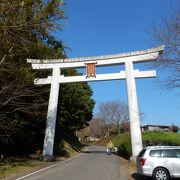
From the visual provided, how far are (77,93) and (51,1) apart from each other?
72.2 ft

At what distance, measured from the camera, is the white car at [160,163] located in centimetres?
1345

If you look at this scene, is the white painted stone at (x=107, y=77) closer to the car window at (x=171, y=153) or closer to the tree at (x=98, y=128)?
the car window at (x=171, y=153)

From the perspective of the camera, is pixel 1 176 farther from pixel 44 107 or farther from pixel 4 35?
pixel 44 107

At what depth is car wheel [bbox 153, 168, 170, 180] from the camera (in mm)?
13415

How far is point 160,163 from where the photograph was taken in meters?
13.6

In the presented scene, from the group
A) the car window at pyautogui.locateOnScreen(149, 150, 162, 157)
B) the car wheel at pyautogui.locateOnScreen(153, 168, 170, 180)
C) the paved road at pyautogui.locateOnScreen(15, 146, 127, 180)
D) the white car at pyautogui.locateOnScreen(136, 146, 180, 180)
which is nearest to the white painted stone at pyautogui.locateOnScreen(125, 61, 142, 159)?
the paved road at pyautogui.locateOnScreen(15, 146, 127, 180)

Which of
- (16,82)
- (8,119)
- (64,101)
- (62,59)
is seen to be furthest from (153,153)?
(64,101)

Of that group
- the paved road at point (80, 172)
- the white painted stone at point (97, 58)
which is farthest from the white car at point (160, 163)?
the white painted stone at point (97, 58)

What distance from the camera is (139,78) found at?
25.0 meters

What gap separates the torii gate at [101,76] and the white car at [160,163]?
915 cm

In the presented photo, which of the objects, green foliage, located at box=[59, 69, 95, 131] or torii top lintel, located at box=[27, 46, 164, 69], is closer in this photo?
torii top lintel, located at box=[27, 46, 164, 69]

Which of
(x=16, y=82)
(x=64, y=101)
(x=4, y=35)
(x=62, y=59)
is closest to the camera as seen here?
(x=4, y=35)

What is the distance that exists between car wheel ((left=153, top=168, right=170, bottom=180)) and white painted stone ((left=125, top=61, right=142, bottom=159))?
9.54m

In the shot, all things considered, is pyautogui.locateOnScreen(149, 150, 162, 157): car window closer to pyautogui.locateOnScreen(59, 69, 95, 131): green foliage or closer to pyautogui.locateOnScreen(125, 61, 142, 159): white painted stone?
pyautogui.locateOnScreen(125, 61, 142, 159): white painted stone
